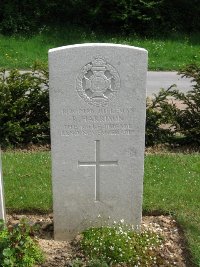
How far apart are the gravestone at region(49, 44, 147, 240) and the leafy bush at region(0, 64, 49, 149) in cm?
263

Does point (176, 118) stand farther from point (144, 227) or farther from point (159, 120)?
point (144, 227)

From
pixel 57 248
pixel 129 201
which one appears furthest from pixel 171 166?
pixel 57 248

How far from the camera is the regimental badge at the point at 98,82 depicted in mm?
4484

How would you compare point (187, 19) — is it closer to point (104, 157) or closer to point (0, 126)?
point (0, 126)

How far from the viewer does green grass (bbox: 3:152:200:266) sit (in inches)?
215

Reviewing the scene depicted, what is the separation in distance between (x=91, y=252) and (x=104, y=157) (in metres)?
0.83

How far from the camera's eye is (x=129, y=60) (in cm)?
447

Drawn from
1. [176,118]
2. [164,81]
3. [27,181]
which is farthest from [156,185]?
[164,81]

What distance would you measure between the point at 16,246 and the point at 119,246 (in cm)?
88

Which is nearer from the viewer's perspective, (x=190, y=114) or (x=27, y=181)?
(x=27, y=181)

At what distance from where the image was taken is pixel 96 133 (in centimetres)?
466

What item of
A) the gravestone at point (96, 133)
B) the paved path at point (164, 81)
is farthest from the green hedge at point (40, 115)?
the paved path at point (164, 81)

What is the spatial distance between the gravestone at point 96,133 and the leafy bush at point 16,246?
1.77 feet

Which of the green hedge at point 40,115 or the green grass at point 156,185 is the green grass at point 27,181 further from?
the green hedge at point 40,115
